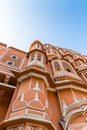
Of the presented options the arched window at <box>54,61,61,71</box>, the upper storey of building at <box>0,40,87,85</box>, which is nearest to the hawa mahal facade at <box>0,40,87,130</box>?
the upper storey of building at <box>0,40,87,85</box>

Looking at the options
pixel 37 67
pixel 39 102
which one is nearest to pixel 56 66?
pixel 37 67

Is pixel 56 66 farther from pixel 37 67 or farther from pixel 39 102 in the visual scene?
pixel 39 102

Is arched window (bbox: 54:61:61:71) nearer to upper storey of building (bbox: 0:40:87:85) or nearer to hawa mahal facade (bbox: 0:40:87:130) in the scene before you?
upper storey of building (bbox: 0:40:87:85)

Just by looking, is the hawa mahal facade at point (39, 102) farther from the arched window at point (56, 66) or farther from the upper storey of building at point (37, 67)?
the arched window at point (56, 66)

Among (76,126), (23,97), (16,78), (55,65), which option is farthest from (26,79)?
(55,65)

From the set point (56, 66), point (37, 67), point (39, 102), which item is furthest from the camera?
point (56, 66)

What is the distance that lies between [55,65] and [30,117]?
32.9 ft

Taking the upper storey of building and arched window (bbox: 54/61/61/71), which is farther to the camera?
arched window (bbox: 54/61/61/71)

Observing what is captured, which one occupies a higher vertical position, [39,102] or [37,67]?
[37,67]

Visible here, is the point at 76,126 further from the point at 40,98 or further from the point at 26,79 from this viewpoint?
the point at 26,79

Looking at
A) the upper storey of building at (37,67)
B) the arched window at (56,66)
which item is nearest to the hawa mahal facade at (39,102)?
the upper storey of building at (37,67)

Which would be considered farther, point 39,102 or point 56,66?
point 56,66

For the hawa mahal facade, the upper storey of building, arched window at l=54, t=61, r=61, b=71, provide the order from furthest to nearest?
arched window at l=54, t=61, r=61, b=71 → the upper storey of building → the hawa mahal facade

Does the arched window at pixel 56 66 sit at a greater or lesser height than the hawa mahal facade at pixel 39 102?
greater
